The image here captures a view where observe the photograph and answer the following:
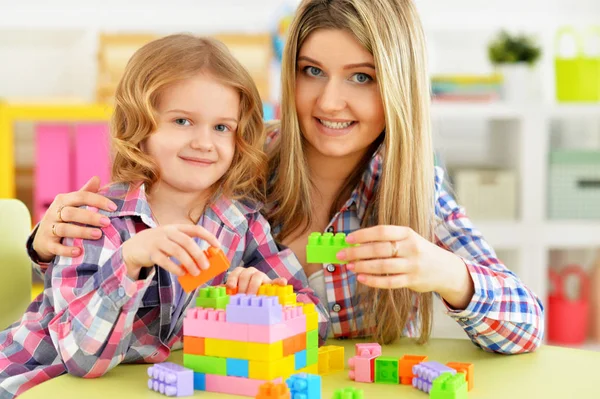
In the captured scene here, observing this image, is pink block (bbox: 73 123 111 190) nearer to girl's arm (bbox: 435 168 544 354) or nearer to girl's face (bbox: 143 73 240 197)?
girl's face (bbox: 143 73 240 197)

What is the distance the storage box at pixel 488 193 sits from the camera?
301 cm

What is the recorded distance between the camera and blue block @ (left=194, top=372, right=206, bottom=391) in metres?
1.03

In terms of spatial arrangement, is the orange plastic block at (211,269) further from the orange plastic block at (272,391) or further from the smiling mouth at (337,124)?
the smiling mouth at (337,124)

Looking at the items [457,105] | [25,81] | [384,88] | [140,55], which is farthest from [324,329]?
[25,81]

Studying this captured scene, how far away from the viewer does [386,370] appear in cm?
108

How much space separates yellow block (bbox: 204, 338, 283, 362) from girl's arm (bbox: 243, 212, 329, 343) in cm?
33

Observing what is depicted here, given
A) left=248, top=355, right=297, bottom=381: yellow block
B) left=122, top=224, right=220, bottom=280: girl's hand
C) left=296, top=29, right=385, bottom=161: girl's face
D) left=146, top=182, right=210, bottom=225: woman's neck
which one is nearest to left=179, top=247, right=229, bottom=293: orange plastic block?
left=122, top=224, right=220, bottom=280: girl's hand

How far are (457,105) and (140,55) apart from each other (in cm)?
183

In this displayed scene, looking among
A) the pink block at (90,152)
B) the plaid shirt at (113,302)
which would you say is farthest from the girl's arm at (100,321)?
the pink block at (90,152)

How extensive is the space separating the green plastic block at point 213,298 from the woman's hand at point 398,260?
0.49ft

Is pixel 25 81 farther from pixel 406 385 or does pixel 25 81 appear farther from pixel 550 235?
pixel 406 385

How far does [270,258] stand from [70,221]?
1.04ft

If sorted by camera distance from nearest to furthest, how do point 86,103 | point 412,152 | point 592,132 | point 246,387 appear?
point 246,387, point 412,152, point 86,103, point 592,132

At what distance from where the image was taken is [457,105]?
3012 millimetres
